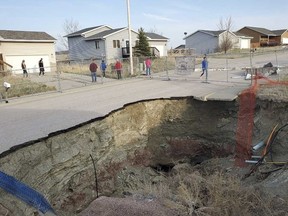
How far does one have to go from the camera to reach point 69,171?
905 centimetres

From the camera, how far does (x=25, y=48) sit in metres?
32.1

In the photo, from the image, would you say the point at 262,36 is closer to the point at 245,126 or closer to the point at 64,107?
the point at 245,126

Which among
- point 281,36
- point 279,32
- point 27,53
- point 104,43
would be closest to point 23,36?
point 27,53

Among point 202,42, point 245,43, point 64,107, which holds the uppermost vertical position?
point 202,42

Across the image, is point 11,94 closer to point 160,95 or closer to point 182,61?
point 160,95

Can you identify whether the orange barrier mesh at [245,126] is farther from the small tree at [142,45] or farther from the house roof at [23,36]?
the small tree at [142,45]

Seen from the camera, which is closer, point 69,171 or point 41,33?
point 69,171

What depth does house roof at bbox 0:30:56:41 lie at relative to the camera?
3098 centimetres

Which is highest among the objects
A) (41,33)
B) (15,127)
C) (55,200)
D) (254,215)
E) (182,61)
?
(41,33)

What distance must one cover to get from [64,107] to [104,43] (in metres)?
30.7

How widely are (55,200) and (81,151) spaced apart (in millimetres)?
1781

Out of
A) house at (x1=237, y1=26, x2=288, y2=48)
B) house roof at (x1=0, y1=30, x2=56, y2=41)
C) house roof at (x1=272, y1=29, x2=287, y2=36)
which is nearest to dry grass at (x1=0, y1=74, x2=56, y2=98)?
house roof at (x1=0, y1=30, x2=56, y2=41)

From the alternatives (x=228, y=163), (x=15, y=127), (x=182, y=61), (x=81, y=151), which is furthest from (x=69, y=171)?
(x=182, y=61)

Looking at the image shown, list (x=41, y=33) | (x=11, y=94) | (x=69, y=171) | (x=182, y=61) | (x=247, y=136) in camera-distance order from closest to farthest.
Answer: (x=69, y=171) < (x=247, y=136) < (x=11, y=94) < (x=182, y=61) < (x=41, y=33)
